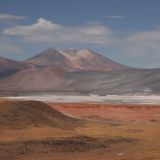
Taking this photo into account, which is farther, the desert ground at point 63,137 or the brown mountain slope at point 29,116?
the brown mountain slope at point 29,116

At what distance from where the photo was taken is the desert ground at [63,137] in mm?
30453

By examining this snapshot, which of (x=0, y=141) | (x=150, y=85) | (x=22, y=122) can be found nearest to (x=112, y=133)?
(x=22, y=122)

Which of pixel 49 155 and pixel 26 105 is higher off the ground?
pixel 26 105

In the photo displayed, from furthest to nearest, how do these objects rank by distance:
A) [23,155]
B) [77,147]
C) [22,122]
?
[22,122], [77,147], [23,155]

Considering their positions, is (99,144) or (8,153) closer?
(8,153)

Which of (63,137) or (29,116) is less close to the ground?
(29,116)

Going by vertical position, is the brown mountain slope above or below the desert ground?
above

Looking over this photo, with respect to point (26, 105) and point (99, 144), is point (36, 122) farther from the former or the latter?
point (99, 144)

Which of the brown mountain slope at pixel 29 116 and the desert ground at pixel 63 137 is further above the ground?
the brown mountain slope at pixel 29 116

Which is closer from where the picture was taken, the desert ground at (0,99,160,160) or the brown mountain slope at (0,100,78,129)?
the desert ground at (0,99,160,160)

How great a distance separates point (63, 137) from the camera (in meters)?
37.6

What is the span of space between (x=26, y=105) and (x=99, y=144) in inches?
589

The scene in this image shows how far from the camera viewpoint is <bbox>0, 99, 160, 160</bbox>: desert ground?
99.9 ft

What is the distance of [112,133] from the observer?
142 feet
